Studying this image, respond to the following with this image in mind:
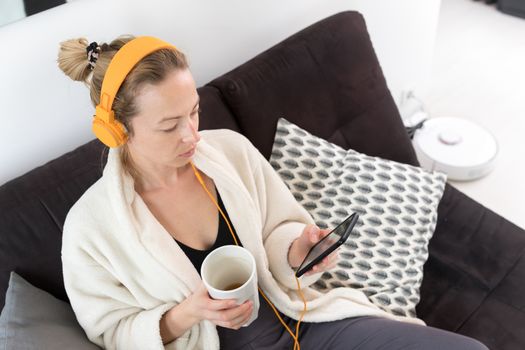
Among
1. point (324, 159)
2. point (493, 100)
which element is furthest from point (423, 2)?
point (324, 159)

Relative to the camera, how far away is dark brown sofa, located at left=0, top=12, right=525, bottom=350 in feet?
3.70

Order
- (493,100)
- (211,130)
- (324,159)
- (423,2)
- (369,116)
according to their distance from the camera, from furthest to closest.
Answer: (493,100) → (423,2) → (369,116) → (324,159) → (211,130)

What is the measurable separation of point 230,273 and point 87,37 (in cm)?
75

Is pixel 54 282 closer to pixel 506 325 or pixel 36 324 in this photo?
A: pixel 36 324

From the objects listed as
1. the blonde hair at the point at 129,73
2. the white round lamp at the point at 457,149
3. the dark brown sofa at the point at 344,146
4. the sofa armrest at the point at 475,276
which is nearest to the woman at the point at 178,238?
the blonde hair at the point at 129,73

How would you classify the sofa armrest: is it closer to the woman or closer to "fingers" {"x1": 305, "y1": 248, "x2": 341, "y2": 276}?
the woman

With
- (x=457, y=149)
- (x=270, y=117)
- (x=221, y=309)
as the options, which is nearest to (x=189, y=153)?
(x=221, y=309)

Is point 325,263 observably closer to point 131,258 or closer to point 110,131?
point 131,258

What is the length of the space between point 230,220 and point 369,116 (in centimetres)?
70

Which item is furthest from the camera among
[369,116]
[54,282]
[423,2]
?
[423,2]

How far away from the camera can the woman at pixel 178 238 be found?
97 cm

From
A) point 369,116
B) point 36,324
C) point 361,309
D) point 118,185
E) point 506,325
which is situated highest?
point 118,185

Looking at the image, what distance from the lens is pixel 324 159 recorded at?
4.79 ft

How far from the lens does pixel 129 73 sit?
3.06 ft
